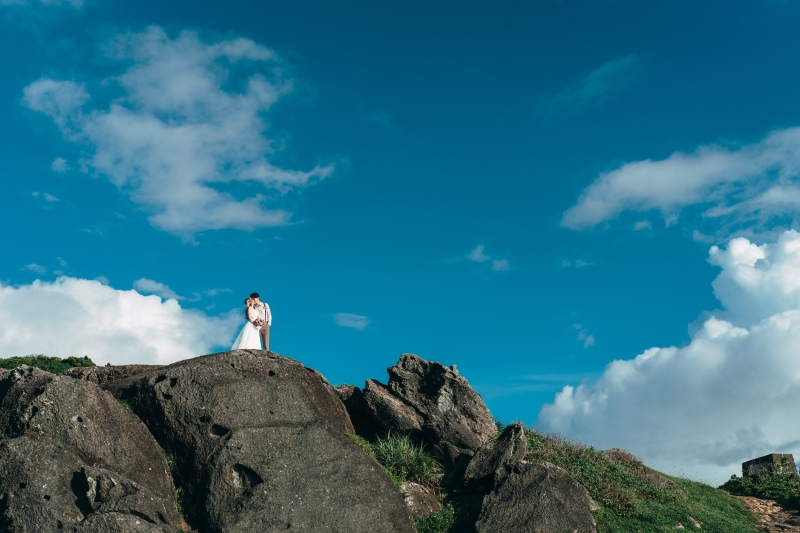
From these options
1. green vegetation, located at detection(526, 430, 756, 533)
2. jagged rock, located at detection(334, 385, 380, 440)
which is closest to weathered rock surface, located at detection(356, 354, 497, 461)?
jagged rock, located at detection(334, 385, 380, 440)

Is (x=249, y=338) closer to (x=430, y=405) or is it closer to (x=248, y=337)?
(x=248, y=337)

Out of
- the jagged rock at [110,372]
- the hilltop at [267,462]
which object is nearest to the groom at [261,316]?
the jagged rock at [110,372]

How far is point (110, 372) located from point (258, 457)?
8911 mm

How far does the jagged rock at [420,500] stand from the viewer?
67.7ft

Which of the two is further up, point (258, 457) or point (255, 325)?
→ point (255, 325)

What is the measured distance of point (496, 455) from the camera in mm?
21594

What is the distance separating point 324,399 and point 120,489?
24.4ft

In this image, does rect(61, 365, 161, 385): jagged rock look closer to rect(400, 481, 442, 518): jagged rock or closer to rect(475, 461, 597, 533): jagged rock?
rect(400, 481, 442, 518): jagged rock

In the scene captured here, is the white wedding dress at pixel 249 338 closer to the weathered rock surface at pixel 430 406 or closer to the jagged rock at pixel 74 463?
the weathered rock surface at pixel 430 406

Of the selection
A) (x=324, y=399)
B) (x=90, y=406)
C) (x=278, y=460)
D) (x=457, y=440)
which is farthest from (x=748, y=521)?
(x=90, y=406)

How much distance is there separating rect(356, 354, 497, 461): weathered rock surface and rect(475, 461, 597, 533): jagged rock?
350 cm

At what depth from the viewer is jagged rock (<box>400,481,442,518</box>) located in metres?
20.6

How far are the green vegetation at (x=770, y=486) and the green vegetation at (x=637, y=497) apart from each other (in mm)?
1647

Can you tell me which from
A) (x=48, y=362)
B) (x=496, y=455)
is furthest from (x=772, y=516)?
(x=48, y=362)
